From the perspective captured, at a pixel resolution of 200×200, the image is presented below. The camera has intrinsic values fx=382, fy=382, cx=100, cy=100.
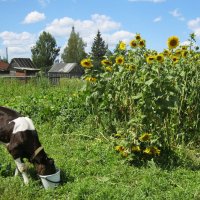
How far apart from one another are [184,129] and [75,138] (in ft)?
6.90

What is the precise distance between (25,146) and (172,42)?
2762 mm

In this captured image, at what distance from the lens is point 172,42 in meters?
5.95

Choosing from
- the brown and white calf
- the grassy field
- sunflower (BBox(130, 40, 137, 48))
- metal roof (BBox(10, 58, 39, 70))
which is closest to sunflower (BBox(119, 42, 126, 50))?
sunflower (BBox(130, 40, 137, 48))

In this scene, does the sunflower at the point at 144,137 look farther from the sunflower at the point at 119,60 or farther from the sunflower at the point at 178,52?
the sunflower at the point at 178,52

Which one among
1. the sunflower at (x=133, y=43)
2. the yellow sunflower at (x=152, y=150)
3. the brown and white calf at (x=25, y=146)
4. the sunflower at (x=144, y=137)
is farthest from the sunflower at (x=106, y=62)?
the brown and white calf at (x=25, y=146)

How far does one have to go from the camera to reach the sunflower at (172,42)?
19.4 feet

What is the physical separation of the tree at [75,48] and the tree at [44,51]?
5805 millimetres

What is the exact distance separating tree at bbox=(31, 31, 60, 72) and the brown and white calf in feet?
240

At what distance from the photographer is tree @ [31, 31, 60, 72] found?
78062 mm

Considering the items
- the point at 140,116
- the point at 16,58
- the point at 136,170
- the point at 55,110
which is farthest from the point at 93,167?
the point at 16,58

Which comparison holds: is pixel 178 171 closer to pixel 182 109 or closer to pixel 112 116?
pixel 182 109

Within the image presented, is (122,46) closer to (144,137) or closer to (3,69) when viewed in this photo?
(144,137)

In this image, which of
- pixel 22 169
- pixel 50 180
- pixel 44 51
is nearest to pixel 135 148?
pixel 50 180

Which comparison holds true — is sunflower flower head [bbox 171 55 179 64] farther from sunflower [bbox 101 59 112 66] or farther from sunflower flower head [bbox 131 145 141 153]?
sunflower flower head [bbox 131 145 141 153]
